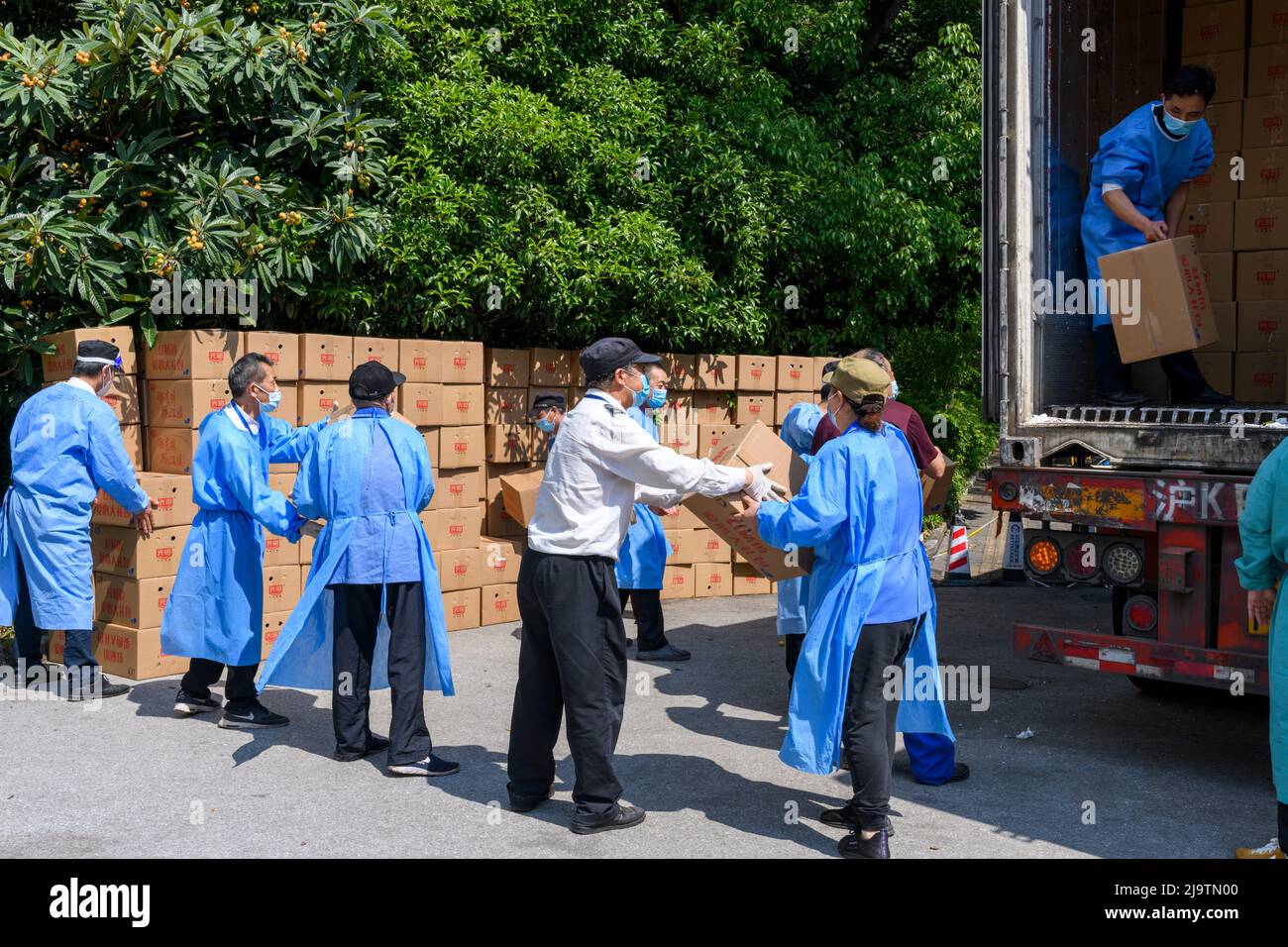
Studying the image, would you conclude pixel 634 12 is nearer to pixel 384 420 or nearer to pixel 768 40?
pixel 768 40

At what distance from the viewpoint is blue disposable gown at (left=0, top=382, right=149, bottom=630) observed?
7074mm

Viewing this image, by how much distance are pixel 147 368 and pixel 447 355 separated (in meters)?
2.01

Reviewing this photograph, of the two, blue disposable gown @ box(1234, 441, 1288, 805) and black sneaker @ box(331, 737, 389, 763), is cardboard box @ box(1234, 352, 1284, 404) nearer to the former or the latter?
blue disposable gown @ box(1234, 441, 1288, 805)

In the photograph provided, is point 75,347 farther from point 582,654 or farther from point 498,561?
point 582,654

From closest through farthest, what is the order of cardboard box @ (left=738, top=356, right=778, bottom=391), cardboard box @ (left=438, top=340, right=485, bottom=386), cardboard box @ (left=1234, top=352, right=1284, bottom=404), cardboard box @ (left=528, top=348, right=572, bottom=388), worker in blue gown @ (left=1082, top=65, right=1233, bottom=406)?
1. worker in blue gown @ (left=1082, top=65, right=1233, bottom=406)
2. cardboard box @ (left=1234, top=352, right=1284, bottom=404)
3. cardboard box @ (left=438, top=340, right=485, bottom=386)
4. cardboard box @ (left=528, top=348, right=572, bottom=388)
5. cardboard box @ (left=738, top=356, right=778, bottom=391)

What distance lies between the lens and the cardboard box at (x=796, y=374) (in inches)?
441

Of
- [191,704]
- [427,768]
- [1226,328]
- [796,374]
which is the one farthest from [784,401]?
[427,768]

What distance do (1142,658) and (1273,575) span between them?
104cm

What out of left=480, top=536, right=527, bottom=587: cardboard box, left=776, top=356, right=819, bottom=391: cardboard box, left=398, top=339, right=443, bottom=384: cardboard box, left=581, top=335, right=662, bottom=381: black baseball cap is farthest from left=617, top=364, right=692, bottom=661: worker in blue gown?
left=581, top=335, right=662, bottom=381: black baseball cap

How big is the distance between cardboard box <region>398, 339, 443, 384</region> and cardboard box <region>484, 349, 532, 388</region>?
0.60 meters

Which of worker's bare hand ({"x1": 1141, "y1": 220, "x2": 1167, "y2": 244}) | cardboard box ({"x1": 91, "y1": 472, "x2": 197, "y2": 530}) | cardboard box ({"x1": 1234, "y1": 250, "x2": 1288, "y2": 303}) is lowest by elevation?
cardboard box ({"x1": 91, "y1": 472, "x2": 197, "y2": 530})

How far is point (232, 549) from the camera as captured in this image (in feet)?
21.8

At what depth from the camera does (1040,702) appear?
23.9ft

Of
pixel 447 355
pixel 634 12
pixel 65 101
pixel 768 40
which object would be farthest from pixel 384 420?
pixel 768 40
